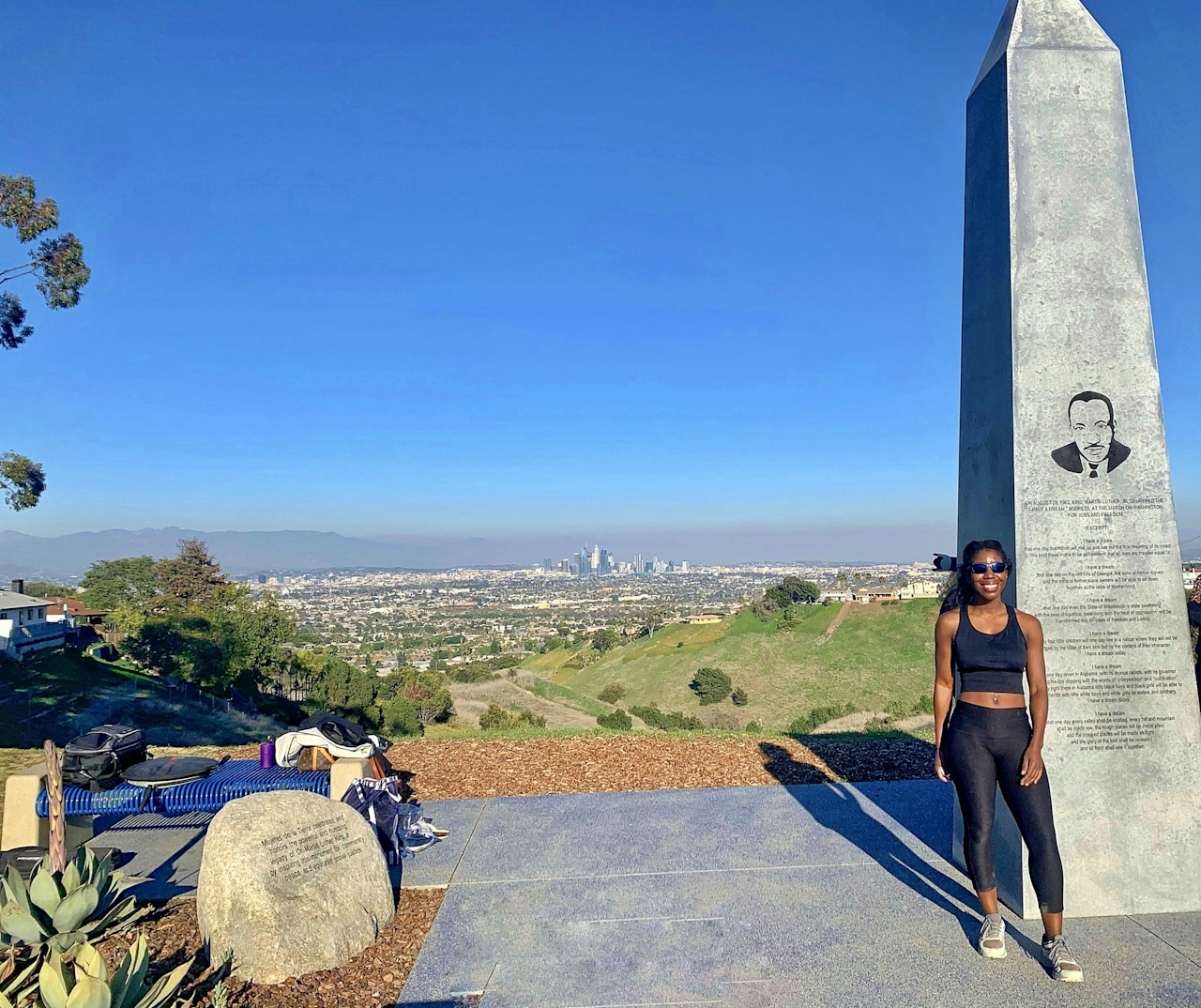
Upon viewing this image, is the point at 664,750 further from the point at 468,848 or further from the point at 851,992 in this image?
the point at 851,992

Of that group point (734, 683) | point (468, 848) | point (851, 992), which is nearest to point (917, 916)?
point (851, 992)

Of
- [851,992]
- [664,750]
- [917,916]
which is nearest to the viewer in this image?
[851,992]

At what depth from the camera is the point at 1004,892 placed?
4332mm

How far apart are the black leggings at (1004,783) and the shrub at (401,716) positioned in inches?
677

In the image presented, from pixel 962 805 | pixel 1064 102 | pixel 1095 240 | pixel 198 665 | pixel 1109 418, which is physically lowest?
pixel 198 665

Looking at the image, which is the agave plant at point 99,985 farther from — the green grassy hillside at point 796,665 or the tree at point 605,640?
the tree at point 605,640

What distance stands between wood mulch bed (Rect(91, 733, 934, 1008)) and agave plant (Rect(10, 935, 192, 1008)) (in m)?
0.81

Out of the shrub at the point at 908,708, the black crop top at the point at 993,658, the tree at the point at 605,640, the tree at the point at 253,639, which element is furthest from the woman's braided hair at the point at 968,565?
the tree at the point at 605,640

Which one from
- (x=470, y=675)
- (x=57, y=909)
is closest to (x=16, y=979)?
(x=57, y=909)

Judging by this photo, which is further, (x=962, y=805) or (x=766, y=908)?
(x=766, y=908)

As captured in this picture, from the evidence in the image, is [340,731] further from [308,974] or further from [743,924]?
[743,924]

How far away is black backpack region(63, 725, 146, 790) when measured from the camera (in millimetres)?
5031

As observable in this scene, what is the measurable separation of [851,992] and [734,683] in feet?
109

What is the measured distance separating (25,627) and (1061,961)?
4379 centimetres
